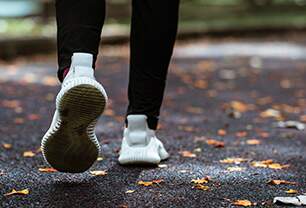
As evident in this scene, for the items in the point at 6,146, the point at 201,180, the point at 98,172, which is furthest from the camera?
the point at 6,146

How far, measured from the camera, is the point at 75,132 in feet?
5.85

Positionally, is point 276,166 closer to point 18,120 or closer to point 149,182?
point 149,182

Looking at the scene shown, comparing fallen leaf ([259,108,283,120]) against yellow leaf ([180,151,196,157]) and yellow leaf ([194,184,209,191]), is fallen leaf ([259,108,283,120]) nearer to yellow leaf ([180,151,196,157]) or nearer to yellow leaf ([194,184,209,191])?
yellow leaf ([180,151,196,157])

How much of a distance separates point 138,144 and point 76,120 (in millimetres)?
519

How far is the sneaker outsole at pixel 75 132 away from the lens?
1693 millimetres

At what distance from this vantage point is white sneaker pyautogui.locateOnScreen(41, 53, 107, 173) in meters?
1.69

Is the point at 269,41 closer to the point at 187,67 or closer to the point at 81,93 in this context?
the point at 187,67

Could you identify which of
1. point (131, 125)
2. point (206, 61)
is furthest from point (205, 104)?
point (206, 61)

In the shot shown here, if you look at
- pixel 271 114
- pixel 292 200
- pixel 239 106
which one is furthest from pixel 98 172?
pixel 239 106

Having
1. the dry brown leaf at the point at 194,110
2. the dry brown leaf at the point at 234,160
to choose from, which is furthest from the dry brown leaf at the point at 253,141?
the dry brown leaf at the point at 194,110

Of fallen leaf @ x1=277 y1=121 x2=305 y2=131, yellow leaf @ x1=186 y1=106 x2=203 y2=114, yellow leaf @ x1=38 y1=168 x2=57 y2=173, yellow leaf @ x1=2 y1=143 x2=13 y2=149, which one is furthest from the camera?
yellow leaf @ x1=186 y1=106 x2=203 y2=114

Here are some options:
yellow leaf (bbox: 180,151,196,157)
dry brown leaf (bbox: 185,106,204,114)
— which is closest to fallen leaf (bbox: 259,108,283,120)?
dry brown leaf (bbox: 185,106,204,114)

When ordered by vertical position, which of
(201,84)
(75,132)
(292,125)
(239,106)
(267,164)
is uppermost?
(75,132)

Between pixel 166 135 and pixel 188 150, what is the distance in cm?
39
